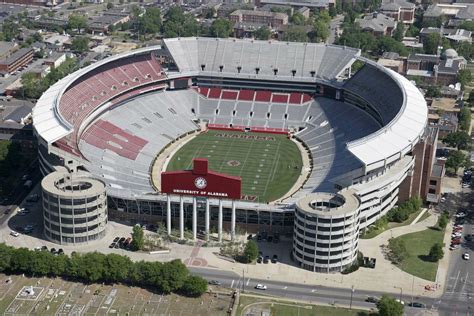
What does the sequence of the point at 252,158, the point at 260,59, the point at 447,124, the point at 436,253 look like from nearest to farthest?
the point at 436,253
the point at 252,158
the point at 447,124
the point at 260,59

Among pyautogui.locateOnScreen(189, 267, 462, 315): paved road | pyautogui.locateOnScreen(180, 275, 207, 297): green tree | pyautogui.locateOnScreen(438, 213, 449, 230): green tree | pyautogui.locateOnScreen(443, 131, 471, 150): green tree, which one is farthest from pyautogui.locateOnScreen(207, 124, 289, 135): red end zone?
pyautogui.locateOnScreen(180, 275, 207, 297): green tree

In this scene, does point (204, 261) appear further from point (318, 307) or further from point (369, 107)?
point (369, 107)

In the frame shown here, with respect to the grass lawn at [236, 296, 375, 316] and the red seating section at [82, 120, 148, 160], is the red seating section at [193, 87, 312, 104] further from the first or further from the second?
the grass lawn at [236, 296, 375, 316]

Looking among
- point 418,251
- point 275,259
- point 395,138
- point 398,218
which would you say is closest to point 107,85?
point 275,259

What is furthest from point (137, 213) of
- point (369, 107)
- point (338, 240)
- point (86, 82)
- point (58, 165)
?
point (369, 107)

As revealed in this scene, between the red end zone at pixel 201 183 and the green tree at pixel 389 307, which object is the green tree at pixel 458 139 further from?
the green tree at pixel 389 307

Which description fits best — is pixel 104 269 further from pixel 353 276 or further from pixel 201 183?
pixel 353 276
